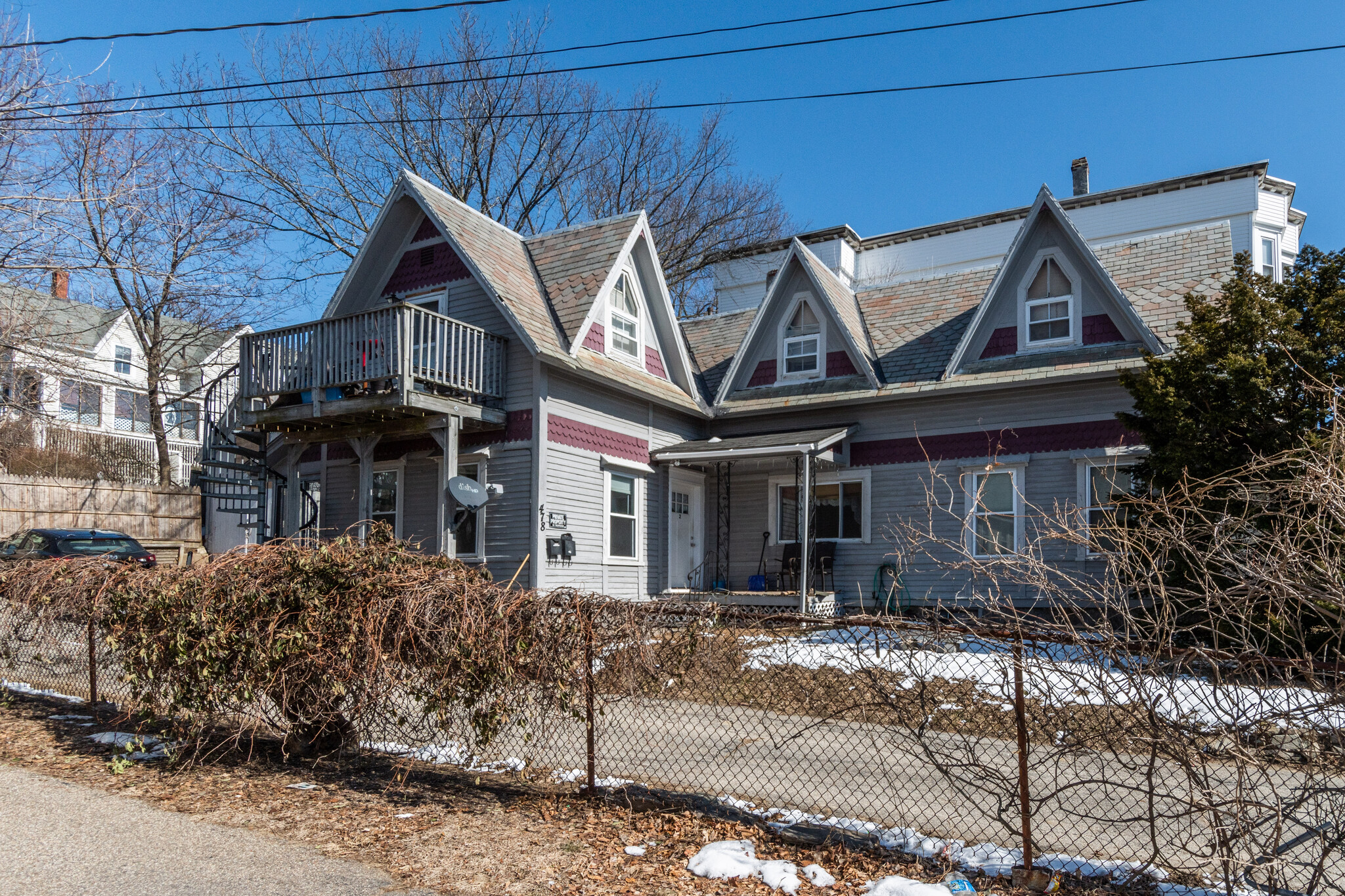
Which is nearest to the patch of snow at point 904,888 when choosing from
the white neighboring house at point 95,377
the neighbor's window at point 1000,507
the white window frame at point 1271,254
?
the neighbor's window at point 1000,507

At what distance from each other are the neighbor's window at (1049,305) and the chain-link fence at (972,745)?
860 centimetres

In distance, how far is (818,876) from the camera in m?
4.63

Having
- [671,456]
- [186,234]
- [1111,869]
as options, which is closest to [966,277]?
[671,456]

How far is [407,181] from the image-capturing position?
51.5 ft

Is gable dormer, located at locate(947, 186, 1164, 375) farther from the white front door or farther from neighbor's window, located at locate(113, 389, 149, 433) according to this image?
neighbor's window, located at locate(113, 389, 149, 433)

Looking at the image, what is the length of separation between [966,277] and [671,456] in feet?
23.6

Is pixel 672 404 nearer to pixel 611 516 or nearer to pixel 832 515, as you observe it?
pixel 611 516

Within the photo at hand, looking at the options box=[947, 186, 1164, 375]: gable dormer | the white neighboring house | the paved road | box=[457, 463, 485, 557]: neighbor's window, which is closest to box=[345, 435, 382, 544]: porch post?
box=[457, 463, 485, 557]: neighbor's window

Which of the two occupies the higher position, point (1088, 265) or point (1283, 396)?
point (1088, 265)

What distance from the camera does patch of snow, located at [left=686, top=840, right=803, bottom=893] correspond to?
457 cm

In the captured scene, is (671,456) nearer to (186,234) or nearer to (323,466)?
(323,466)

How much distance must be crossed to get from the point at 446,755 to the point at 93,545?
1535cm

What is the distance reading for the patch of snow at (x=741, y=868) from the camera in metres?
4.57

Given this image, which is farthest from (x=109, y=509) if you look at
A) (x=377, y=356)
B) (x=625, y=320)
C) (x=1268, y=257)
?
(x=1268, y=257)
